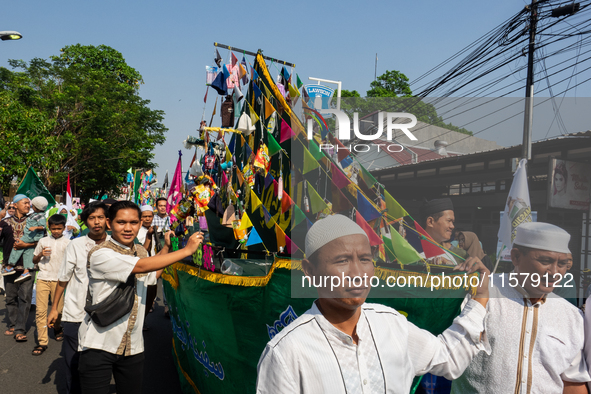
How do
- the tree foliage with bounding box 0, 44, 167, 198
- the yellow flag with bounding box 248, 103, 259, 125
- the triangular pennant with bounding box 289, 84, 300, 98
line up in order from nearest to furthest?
the triangular pennant with bounding box 289, 84, 300, 98
the yellow flag with bounding box 248, 103, 259, 125
the tree foliage with bounding box 0, 44, 167, 198

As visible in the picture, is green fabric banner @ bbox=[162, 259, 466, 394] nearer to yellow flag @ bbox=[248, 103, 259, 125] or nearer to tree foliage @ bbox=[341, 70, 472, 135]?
tree foliage @ bbox=[341, 70, 472, 135]

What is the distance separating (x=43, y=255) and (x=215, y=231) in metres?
2.80

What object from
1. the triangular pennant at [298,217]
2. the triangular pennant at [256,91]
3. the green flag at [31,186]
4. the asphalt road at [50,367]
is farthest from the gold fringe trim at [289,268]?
the green flag at [31,186]

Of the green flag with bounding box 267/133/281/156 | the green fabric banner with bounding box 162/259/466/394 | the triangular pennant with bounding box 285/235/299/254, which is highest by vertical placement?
the green flag with bounding box 267/133/281/156

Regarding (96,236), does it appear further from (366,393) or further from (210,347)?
(366,393)

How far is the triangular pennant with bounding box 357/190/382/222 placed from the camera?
132 inches

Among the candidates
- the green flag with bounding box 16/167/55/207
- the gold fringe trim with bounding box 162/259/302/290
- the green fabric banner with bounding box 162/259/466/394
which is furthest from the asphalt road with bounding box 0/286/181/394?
the green flag with bounding box 16/167/55/207

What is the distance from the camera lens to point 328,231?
60.6 inches

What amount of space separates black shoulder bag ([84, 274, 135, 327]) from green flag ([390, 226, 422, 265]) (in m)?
1.68

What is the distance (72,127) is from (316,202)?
23298 millimetres

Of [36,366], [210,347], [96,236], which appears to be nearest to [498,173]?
[210,347]

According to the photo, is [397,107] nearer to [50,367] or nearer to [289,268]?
[289,268]

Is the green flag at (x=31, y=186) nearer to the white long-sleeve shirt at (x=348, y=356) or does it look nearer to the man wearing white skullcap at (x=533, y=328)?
the white long-sleeve shirt at (x=348, y=356)

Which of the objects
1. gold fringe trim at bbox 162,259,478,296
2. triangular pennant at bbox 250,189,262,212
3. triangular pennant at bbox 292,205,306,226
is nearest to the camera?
gold fringe trim at bbox 162,259,478,296
